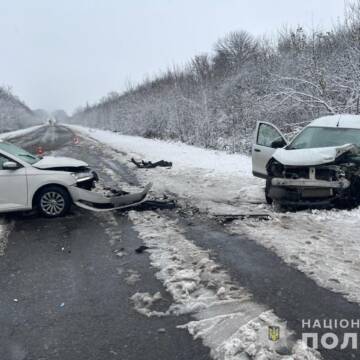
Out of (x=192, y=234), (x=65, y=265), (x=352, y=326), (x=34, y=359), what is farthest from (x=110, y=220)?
(x=352, y=326)

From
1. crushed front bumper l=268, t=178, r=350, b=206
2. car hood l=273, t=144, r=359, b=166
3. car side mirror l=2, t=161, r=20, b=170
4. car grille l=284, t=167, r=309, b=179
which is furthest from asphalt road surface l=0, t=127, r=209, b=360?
car hood l=273, t=144, r=359, b=166

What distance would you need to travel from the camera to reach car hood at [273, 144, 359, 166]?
7633 mm

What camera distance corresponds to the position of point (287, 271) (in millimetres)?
5020

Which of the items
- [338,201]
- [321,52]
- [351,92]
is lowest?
[338,201]

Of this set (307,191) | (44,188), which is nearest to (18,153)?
(44,188)

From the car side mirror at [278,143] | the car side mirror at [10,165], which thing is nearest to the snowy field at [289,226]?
the car side mirror at [278,143]

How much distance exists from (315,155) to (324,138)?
3.64ft

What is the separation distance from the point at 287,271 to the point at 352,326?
1349 millimetres

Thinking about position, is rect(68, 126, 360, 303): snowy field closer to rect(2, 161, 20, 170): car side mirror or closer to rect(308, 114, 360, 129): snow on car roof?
rect(308, 114, 360, 129): snow on car roof

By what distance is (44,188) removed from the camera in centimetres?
792

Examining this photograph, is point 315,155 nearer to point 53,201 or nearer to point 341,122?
point 341,122

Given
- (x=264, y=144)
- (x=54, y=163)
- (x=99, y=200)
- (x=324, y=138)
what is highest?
(x=324, y=138)

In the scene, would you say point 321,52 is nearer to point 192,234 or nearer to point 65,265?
point 192,234

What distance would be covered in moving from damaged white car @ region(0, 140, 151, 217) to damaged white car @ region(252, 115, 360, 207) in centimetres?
297
